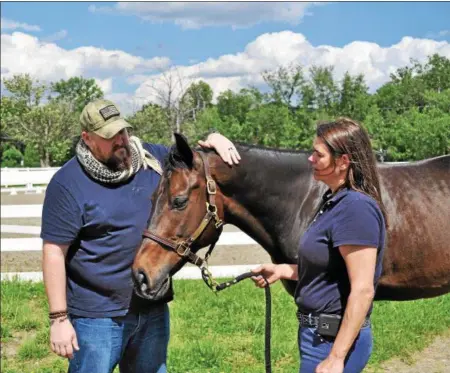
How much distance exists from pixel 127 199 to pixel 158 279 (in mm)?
438

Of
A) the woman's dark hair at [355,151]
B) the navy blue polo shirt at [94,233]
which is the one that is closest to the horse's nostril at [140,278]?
the navy blue polo shirt at [94,233]

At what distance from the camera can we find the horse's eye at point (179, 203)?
8.77ft

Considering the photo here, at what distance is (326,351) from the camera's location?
2027mm

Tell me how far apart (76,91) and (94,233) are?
2909 centimetres

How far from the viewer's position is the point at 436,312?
17.7 ft

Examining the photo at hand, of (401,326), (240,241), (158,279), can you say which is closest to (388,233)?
(158,279)

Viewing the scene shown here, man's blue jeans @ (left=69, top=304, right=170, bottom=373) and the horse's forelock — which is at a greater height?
the horse's forelock

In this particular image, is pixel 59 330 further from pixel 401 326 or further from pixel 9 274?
pixel 9 274

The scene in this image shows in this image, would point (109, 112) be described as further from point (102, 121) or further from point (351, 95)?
point (351, 95)

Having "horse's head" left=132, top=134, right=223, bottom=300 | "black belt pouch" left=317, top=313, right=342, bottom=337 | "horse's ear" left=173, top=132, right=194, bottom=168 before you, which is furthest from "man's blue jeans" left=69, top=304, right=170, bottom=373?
"black belt pouch" left=317, top=313, right=342, bottom=337

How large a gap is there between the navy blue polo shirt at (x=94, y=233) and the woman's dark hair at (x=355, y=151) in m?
1.11

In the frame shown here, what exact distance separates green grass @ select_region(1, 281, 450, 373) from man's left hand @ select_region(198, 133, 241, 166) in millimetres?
2123

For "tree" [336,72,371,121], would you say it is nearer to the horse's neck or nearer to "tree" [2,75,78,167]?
"tree" [2,75,78,167]

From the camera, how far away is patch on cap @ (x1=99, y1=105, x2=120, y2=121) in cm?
259
